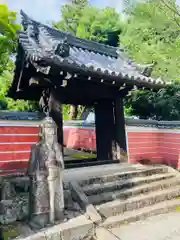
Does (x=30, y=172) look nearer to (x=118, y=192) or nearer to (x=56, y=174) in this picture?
(x=56, y=174)

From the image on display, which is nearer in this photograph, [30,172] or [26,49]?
[30,172]

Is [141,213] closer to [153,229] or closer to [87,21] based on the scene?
[153,229]

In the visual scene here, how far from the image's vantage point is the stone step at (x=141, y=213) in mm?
4012

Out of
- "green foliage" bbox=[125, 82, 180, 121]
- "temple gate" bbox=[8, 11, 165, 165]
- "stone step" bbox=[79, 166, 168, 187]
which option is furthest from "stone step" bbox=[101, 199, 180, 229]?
"green foliage" bbox=[125, 82, 180, 121]

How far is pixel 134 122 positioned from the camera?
25.5ft

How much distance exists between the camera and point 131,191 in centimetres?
491

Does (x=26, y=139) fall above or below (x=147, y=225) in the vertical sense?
above

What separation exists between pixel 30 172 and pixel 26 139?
6.70ft

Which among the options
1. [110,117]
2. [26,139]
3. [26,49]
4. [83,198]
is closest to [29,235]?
[83,198]

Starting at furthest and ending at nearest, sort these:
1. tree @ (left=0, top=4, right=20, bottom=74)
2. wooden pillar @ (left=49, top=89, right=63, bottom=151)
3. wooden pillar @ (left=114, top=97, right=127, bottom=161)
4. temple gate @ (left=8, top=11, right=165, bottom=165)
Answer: tree @ (left=0, top=4, right=20, bottom=74), wooden pillar @ (left=114, top=97, right=127, bottom=161), wooden pillar @ (left=49, top=89, right=63, bottom=151), temple gate @ (left=8, top=11, right=165, bottom=165)

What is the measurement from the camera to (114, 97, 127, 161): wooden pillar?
22.0ft

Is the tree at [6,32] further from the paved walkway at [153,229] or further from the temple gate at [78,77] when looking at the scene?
the paved walkway at [153,229]

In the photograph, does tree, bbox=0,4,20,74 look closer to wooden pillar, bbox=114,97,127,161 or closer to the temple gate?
the temple gate

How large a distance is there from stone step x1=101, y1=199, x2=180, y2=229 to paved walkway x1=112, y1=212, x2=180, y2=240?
0.09m
